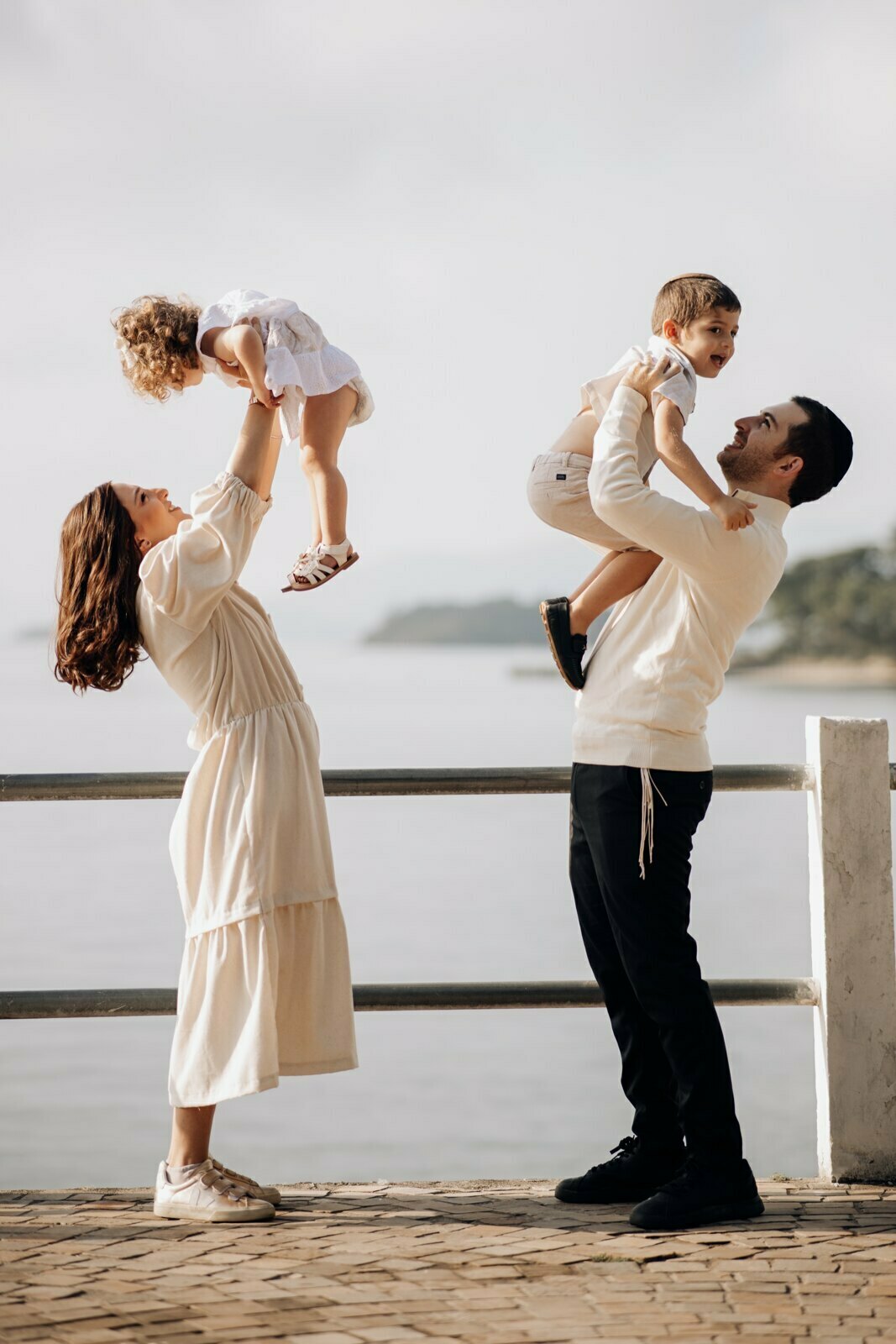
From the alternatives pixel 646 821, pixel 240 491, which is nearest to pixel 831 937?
pixel 646 821

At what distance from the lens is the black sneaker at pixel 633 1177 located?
346 cm

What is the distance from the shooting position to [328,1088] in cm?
1252

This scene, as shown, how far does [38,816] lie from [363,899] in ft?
44.3

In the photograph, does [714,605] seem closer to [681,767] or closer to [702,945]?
[681,767]

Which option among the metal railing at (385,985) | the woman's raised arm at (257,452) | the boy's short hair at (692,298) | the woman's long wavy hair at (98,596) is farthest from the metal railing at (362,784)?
the boy's short hair at (692,298)

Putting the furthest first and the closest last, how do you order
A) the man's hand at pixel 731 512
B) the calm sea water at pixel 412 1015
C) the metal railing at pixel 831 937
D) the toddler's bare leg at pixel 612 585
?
1. the calm sea water at pixel 412 1015
2. the metal railing at pixel 831 937
3. the toddler's bare leg at pixel 612 585
4. the man's hand at pixel 731 512

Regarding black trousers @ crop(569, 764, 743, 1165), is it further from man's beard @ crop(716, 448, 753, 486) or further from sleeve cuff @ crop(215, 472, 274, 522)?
sleeve cuff @ crop(215, 472, 274, 522)

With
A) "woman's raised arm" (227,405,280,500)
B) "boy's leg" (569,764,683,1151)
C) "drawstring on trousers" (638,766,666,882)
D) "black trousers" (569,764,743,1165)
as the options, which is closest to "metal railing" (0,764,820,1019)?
"boy's leg" (569,764,683,1151)

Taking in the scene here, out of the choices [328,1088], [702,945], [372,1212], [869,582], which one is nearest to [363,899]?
[702,945]

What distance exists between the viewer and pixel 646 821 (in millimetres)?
3244

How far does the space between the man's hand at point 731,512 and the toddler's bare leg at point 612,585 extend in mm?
274

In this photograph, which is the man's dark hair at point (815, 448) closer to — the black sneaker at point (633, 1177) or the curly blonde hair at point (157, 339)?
the curly blonde hair at point (157, 339)

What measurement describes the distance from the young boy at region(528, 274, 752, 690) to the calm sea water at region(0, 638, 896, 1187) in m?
0.71

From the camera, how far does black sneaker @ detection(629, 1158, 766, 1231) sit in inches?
127
